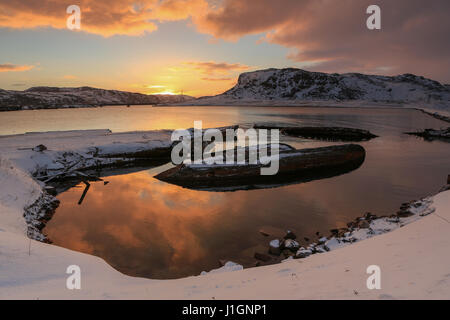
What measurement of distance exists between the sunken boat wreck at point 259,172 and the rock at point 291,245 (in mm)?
6501

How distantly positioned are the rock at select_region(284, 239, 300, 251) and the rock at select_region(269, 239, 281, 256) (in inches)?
9.6

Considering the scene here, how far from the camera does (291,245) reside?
8.47m

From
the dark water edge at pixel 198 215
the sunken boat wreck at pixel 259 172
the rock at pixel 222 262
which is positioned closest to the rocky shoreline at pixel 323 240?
the dark water edge at pixel 198 215

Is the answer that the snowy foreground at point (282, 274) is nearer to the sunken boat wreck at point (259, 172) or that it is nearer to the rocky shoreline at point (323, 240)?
the rocky shoreline at point (323, 240)

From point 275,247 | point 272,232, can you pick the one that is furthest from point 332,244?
point 272,232

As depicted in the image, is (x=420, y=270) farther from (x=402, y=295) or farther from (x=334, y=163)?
(x=334, y=163)

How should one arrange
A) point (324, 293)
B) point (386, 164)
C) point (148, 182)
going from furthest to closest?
point (386, 164), point (148, 182), point (324, 293)

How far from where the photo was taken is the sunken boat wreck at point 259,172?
15.4 m

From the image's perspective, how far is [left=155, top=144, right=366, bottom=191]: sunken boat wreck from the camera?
15.4 metres

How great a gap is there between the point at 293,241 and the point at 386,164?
17002 millimetres

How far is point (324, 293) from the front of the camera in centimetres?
394

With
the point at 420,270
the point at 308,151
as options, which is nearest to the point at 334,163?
the point at 308,151

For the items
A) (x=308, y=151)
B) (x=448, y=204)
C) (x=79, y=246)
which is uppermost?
(x=308, y=151)

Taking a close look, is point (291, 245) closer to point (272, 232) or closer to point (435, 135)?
point (272, 232)
